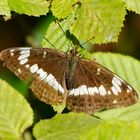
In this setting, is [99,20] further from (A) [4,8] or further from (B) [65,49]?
(A) [4,8]

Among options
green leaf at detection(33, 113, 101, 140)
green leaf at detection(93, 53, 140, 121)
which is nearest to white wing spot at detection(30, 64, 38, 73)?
green leaf at detection(93, 53, 140, 121)

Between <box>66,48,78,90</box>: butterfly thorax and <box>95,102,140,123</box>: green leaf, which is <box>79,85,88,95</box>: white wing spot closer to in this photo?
<box>66,48,78,90</box>: butterfly thorax

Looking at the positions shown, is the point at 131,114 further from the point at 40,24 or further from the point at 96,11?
the point at 40,24

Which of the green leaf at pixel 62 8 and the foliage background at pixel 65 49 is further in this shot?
the green leaf at pixel 62 8

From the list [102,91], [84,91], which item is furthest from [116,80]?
[84,91]

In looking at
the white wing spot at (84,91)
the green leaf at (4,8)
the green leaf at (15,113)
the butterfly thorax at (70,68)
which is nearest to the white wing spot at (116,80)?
the white wing spot at (84,91)

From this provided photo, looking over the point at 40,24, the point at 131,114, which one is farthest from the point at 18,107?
the point at 40,24

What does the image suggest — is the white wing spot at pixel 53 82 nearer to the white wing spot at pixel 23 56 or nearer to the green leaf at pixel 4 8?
the white wing spot at pixel 23 56
